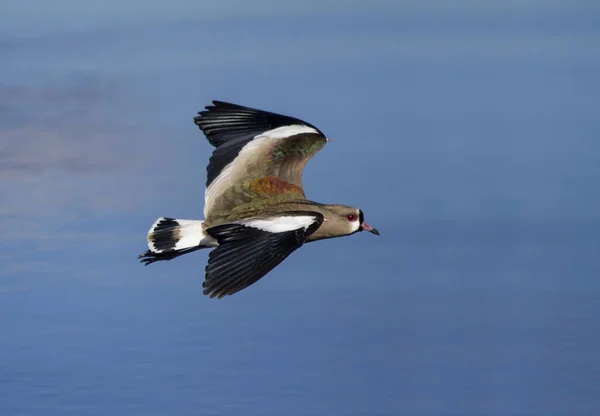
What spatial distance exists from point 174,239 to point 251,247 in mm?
1505

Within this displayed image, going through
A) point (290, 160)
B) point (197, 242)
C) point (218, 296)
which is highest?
point (290, 160)

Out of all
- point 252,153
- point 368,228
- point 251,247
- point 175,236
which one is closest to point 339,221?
point 368,228

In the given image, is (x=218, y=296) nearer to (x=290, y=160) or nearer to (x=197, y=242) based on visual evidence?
(x=197, y=242)

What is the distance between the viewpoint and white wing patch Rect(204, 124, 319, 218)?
12961mm

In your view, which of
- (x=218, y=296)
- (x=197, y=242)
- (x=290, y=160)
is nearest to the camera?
(x=218, y=296)

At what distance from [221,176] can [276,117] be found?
3.11 ft

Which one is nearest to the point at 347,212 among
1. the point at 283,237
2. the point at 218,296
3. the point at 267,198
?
the point at 267,198

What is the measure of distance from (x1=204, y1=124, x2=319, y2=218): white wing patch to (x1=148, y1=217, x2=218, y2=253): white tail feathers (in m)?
0.25

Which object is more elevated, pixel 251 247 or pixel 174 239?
pixel 174 239

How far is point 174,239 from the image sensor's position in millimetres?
12492

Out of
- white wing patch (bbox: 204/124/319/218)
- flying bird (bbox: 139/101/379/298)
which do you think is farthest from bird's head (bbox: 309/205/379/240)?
white wing patch (bbox: 204/124/319/218)

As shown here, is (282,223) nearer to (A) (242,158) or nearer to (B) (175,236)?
(B) (175,236)

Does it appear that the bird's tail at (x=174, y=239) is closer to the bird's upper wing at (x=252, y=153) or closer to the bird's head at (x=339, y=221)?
the bird's upper wing at (x=252, y=153)

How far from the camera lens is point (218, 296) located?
10.7 metres
